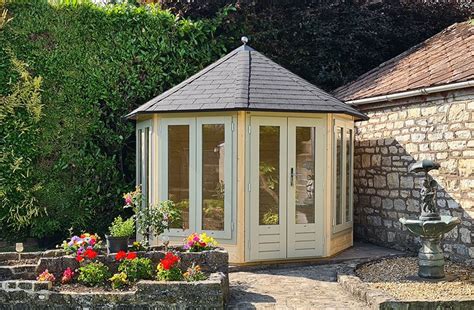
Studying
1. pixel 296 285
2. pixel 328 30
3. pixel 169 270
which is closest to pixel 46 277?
pixel 169 270

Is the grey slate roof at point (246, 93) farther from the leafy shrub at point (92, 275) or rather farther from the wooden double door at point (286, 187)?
the leafy shrub at point (92, 275)

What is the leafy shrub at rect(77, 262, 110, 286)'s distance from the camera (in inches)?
283

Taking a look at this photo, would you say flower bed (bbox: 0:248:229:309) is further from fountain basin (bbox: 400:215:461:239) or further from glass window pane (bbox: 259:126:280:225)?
fountain basin (bbox: 400:215:461:239)

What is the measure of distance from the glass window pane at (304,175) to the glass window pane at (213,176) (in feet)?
4.15

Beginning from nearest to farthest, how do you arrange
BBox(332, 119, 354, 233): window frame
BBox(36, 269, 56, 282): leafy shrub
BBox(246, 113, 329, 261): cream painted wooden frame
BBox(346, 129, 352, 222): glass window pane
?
1. BBox(36, 269, 56, 282): leafy shrub
2. BBox(246, 113, 329, 261): cream painted wooden frame
3. BBox(332, 119, 354, 233): window frame
4. BBox(346, 129, 352, 222): glass window pane

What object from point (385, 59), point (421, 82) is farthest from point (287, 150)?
point (385, 59)

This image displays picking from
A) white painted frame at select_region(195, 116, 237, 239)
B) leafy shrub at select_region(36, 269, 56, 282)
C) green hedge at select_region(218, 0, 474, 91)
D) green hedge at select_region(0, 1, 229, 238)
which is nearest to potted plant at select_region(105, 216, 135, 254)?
leafy shrub at select_region(36, 269, 56, 282)

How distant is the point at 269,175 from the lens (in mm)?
9469

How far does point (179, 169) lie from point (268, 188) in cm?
155

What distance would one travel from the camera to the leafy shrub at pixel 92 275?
23.6 feet

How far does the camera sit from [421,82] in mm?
10219

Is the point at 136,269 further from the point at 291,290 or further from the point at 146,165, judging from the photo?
the point at 146,165

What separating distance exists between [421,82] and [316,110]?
87.7 inches

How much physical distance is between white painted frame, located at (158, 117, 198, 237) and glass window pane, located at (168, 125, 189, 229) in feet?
0.22
